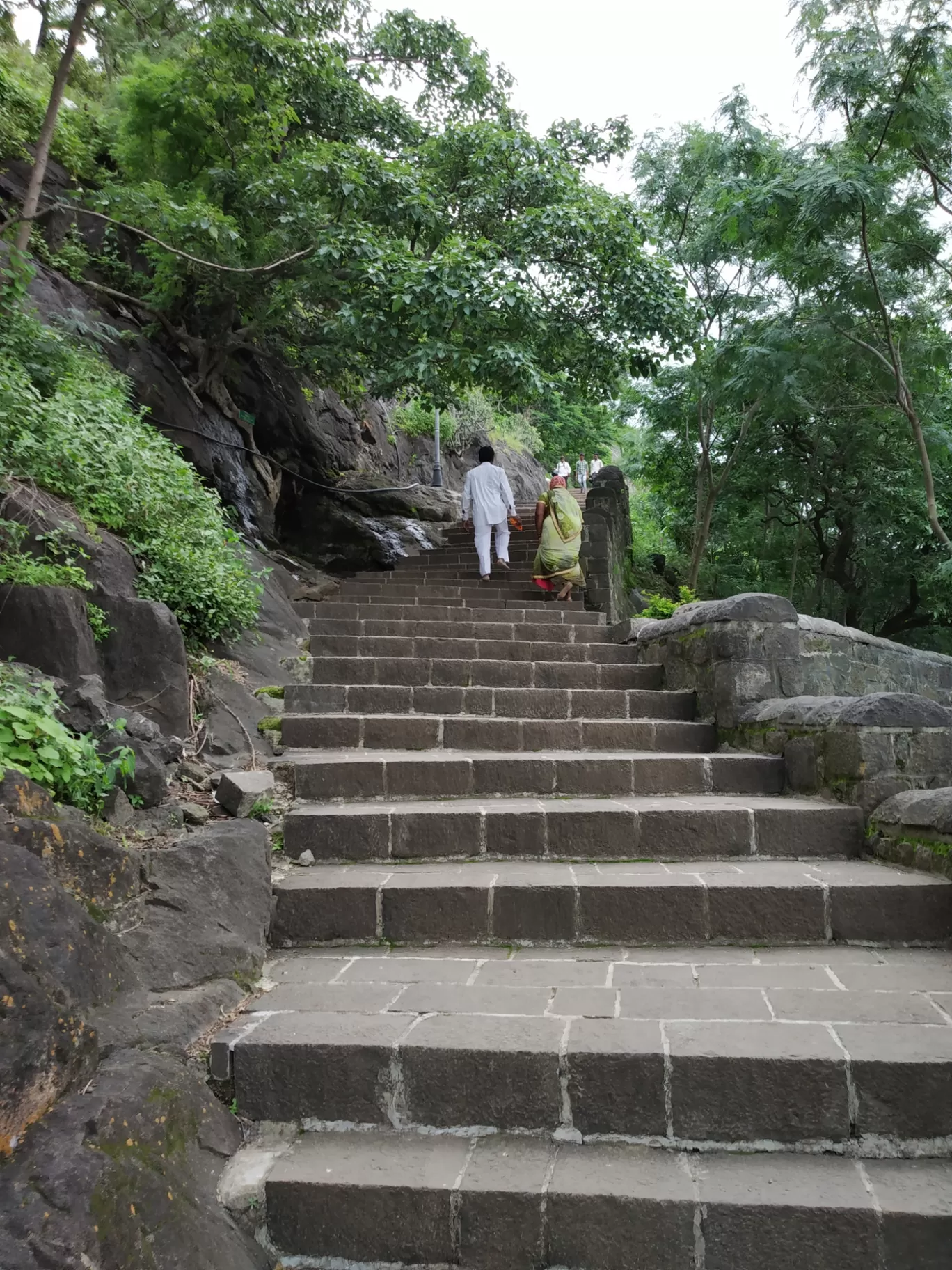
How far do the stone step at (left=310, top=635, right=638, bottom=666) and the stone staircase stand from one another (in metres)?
2.32

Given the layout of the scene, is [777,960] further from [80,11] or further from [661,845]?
[80,11]

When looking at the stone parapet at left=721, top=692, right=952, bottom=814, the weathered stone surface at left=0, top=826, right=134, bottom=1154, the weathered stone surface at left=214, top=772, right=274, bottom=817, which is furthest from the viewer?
the stone parapet at left=721, top=692, right=952, bottom=814

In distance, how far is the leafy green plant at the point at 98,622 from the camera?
3.77m

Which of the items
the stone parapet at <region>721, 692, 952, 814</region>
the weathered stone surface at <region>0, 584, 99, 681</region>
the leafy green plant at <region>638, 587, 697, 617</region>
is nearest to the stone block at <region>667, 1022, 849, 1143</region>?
the stone parapet at <region>721, 692, 952, 814</region>

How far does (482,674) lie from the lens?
6137 mm

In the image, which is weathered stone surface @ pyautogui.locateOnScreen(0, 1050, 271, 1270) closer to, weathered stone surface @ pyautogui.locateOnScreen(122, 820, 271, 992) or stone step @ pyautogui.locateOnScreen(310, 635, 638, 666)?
weathered stone surface @ pyautogui.locateOnScreen(122, 820, 271, 992)

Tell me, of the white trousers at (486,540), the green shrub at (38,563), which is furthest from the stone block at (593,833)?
the white trousers at (486,540)

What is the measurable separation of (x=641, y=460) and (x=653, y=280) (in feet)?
22.9

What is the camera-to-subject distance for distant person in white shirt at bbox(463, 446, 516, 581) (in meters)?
9.35

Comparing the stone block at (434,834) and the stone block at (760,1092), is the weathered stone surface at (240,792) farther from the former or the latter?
the stone block at (760,1092)

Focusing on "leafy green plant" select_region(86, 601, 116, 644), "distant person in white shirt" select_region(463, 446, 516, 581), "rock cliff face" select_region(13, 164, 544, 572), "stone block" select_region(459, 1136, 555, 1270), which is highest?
"rock cliff face" select_region(13, 164, 544, 572)

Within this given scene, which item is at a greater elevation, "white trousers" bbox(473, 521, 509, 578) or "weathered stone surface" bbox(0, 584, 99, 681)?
"white trousers" bbox(473, 521, 509, 578)

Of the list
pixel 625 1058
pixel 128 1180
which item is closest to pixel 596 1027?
pixel 625 1058

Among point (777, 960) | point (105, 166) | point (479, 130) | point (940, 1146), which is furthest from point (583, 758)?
point (105, 166)
